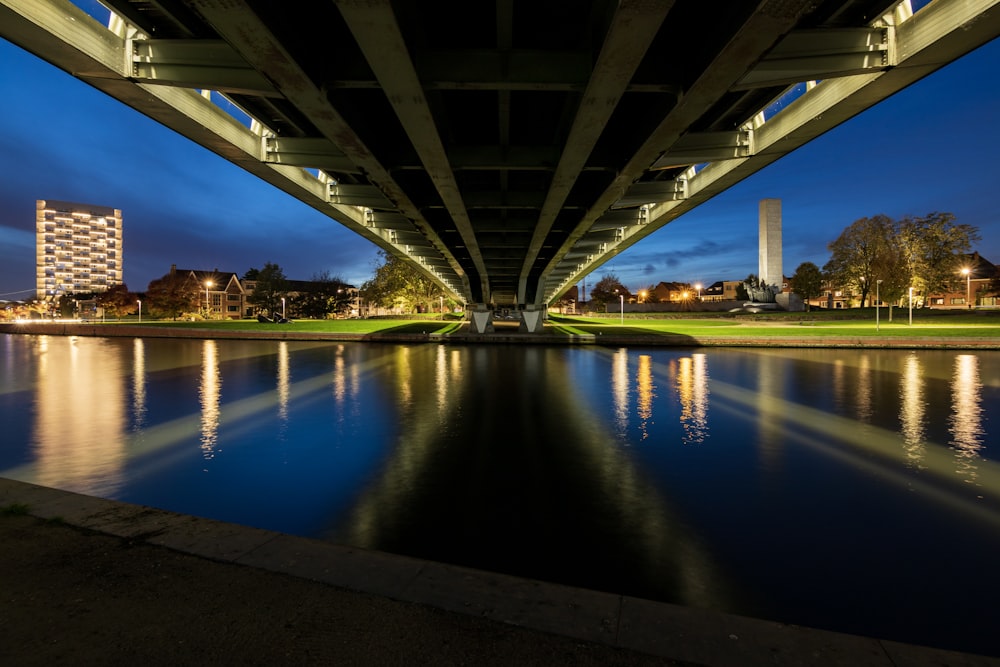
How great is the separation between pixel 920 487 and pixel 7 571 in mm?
8176

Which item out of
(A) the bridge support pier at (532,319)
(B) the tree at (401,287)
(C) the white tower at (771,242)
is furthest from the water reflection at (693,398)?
(C) the white tower at (771,242)

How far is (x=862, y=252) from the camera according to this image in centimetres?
6156

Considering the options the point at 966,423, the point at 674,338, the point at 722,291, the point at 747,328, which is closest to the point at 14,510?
the point at 966,423

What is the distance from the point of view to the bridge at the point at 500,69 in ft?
19.6

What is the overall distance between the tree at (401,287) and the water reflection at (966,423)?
195 ft

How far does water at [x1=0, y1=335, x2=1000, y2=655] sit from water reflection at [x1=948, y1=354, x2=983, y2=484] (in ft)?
0.17

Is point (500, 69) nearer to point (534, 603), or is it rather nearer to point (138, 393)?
point (534, 603)

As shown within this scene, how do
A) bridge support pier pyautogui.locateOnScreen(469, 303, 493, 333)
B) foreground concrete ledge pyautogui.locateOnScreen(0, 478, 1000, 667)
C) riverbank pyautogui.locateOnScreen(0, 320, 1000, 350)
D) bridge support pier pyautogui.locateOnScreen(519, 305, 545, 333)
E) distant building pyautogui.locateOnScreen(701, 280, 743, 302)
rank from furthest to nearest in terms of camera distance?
distant building pyautogui.locateOnScreen(701, 280, 743, 302) → bridge support pier pyautogui.locateOnScreen(519, 305, 545, 333) → bridge support pier pyautogui.locateOnScreen(469, 303, 493, 333) → riverbank pyautogui.locateOnScreen(0, 320, 1000, 350) → foreground concrete ledge pyautogui.locateOnScreen(0, 478, 1000, 667)

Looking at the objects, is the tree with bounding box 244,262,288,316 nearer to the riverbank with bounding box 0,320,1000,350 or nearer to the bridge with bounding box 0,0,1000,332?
the riverbank with bounding box 0,320,1000,350

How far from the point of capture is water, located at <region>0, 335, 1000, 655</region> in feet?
12.1

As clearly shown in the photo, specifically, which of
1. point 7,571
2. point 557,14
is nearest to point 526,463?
point 7,571

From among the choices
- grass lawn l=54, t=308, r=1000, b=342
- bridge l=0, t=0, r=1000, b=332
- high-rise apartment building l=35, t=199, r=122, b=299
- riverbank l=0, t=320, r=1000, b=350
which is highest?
high-rise apartment building l=35, t=199, r=122, b=299

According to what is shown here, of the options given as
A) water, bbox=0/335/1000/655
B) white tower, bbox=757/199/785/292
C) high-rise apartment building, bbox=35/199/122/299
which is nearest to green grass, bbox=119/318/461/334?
water, bbox=0/335/1000/655

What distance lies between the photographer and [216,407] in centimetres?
1012
